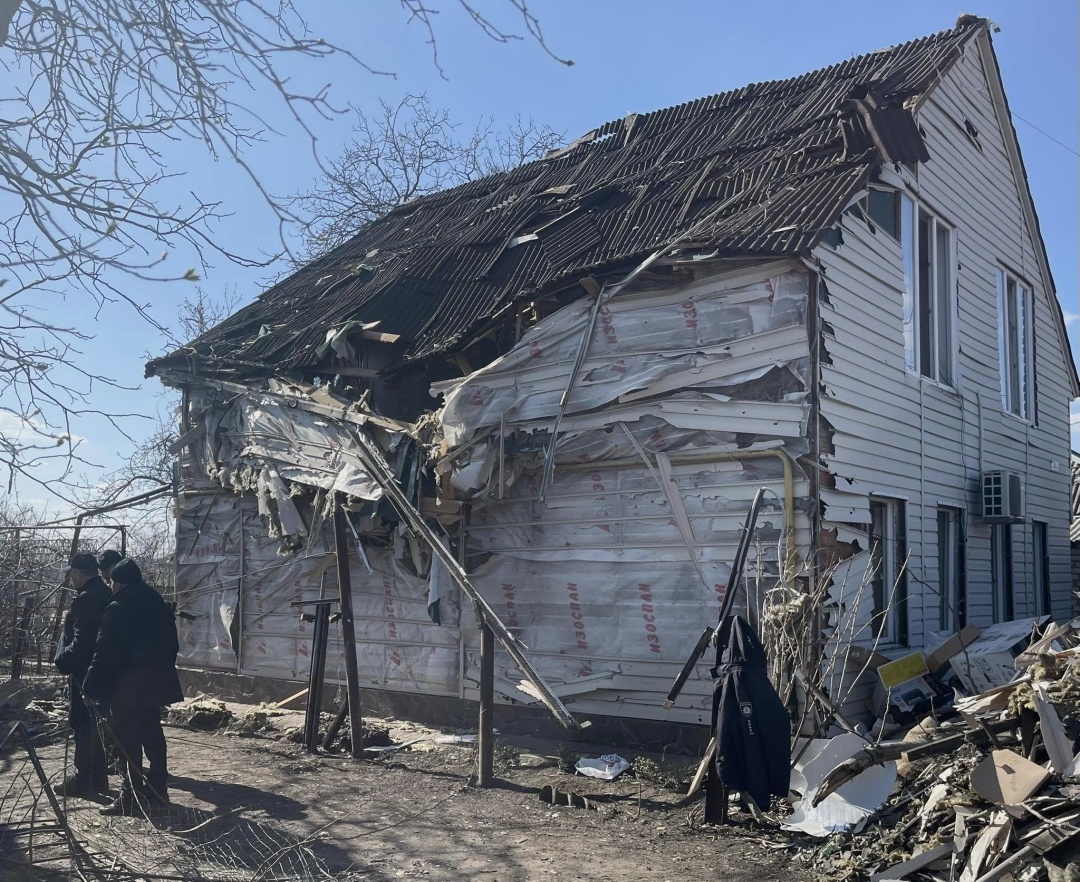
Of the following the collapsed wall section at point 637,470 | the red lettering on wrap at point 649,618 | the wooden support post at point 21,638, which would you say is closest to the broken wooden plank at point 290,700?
the collapsed wall section at point 637,470

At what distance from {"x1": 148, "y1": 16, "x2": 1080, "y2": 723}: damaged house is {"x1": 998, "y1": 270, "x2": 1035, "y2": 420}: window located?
0.07 meters

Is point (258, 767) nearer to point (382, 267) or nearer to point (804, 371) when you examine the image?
point (804, 371)

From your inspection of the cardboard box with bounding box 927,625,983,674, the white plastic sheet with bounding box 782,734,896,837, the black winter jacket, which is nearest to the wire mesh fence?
the black winter jacket

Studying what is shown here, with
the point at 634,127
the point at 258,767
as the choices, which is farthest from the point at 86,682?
the point at 634,127

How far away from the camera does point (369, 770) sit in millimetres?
8812

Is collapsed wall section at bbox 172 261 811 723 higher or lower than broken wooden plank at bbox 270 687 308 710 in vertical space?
higher

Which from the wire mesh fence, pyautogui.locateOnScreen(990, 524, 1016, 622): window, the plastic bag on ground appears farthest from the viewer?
pyautogui.locateOnScreen(990, 524, 1016, 622): window

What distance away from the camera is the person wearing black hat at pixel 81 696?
7.59 m

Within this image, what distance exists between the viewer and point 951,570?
11.7 m

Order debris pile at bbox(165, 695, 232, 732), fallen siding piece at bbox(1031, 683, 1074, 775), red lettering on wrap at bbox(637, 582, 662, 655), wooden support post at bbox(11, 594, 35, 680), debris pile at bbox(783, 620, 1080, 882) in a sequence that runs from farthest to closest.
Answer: wooden support post at bbox(11, 594, 35, 680) < debris pile at bbox(165, 695, 232, 732) < red lettering on wrap at bbox(637, 582, 662, 655) < fallen siding piece at bbox(1031, 683, 1074, 775) < debris pile at bbox(783, 620, 1080, 882)

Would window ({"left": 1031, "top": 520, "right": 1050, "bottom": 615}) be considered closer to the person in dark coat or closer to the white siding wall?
the white siding wall

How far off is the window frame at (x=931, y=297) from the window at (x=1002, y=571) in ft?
7.34

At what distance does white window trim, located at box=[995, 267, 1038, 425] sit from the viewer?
13695 mm

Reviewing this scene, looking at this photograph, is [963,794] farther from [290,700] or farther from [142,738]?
[290,700]
